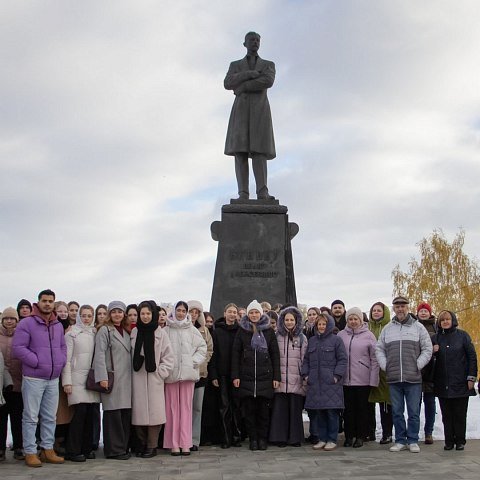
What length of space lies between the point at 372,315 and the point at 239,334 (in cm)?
181

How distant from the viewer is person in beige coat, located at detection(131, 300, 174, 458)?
8.22 m

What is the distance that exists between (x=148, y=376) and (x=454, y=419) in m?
3.61

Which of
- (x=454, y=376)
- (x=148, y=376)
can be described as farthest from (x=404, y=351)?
(x=148, y=376)

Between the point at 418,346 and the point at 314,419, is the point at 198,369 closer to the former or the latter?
the point at 314,419

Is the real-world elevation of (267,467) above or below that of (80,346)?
below

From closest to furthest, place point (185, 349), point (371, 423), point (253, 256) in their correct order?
point (185, 349) → point (371, 423) → point (253, 256)

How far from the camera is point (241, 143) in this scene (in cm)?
1327

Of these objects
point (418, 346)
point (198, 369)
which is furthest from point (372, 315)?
point (198, 369)

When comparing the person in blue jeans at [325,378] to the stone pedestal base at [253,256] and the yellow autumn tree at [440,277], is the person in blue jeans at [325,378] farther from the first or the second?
the yellow autumn tree at [440,277]

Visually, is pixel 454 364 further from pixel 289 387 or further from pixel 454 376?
pixel 289 387

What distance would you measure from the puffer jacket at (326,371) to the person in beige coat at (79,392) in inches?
97.7

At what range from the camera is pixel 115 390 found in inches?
321

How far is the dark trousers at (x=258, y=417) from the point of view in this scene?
8.79m

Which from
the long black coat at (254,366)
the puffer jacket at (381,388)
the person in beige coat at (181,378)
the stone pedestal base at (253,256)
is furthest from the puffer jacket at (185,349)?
the stone pedestal base at (253,256)
